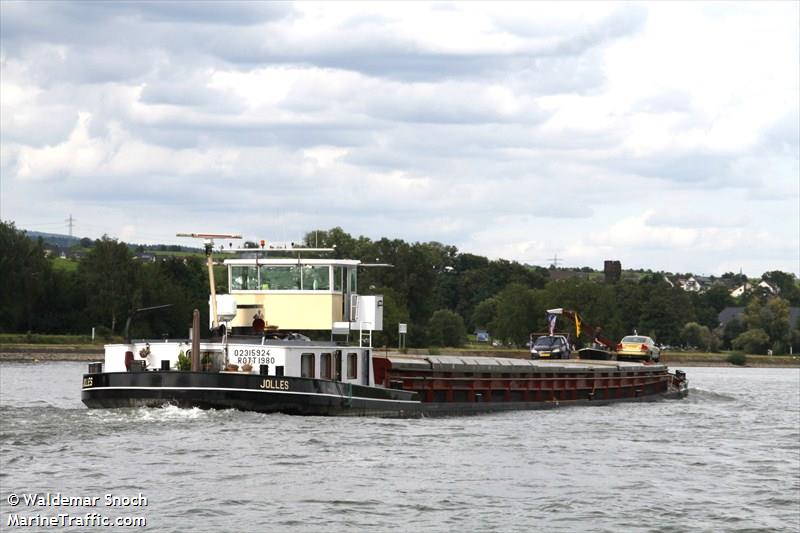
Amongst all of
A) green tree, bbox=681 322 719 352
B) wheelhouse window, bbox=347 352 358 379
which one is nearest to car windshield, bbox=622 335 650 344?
wheelhouse window, bbox=347 352 358 379

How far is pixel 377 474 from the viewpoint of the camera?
3083cm

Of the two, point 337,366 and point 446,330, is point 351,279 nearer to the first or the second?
point 337,366

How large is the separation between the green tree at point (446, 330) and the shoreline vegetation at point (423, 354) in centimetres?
337

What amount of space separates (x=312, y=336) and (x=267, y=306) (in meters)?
1.96

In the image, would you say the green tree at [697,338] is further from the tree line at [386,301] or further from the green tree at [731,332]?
the green tree at [731,332]

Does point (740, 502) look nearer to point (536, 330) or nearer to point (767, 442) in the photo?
point (767, 442)

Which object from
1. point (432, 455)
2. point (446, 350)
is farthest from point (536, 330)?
point (432, 455)

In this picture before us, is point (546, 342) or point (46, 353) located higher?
point (546, 342)

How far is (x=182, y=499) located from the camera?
2638 cm

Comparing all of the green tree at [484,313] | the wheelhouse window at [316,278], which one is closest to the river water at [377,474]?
→ the wheelhouse window at [316,278]

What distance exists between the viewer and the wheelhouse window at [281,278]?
43.1 m

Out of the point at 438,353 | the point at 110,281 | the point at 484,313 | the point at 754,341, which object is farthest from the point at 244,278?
the point at 484,313

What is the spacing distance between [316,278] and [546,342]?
33673 millimetres

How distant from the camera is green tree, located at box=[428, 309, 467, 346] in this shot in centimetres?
14238
